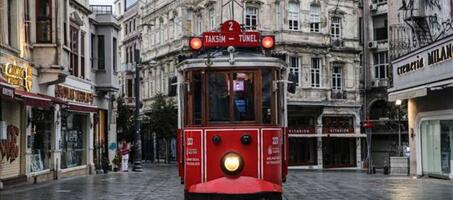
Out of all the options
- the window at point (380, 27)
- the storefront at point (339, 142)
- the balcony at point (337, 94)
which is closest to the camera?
the storefront at point (339, 142)

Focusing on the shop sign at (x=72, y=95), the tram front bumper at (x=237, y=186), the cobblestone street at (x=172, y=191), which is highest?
the shop sign at (x=72, y=95)

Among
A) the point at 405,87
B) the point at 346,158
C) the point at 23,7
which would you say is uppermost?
the point at 23,7

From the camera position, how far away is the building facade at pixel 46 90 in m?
22.8

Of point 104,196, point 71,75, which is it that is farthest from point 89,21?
point 104,196

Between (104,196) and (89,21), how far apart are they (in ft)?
54.8

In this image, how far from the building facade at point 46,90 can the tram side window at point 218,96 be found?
324 inches

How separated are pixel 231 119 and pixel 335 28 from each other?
41832 millimetres

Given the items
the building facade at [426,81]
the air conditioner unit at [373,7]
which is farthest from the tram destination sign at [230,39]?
the air conditioner unit at [373,7]

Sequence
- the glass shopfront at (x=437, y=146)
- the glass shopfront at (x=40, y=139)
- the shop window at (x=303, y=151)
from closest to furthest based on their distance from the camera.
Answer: the glass shopfront at (x=437, y=146) → the glass shopfront at (x=40, y=139) → the shop window at (x=303, y=151)

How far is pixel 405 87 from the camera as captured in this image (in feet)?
91.7

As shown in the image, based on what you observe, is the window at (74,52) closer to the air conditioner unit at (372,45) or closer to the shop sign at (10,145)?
the shop sign at (10,145)

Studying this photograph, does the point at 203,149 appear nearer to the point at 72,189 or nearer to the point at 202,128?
the point at 202,128

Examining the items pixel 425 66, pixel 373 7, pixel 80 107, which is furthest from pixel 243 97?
pixel 373 7

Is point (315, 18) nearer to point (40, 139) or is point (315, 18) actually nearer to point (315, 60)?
point (315, 60)
